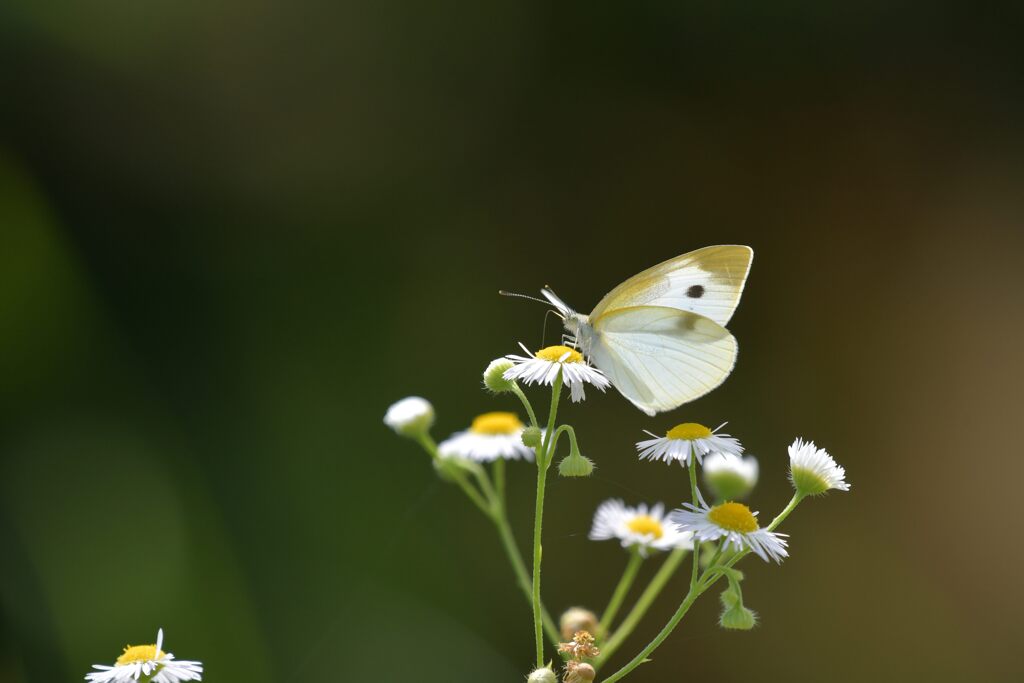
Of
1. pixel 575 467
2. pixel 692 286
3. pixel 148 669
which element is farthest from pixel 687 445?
pixel 148 669

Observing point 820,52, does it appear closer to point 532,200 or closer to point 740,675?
point 532,200

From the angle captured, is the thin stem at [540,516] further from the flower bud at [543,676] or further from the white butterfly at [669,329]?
the white butterfly at [669,329]

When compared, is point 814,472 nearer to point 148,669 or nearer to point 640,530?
point 640,530

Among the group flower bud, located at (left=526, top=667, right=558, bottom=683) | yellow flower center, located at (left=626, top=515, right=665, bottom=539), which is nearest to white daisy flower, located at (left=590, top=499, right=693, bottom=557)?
yellow flower center, located at (left=626, top=515, right=665, bottom=539)

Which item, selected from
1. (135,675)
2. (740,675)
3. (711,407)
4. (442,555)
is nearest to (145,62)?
(442,555)

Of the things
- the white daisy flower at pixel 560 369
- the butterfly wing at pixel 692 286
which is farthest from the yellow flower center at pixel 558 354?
the butterfly wing at pixel 692 286

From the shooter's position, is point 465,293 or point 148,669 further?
point 465,293
